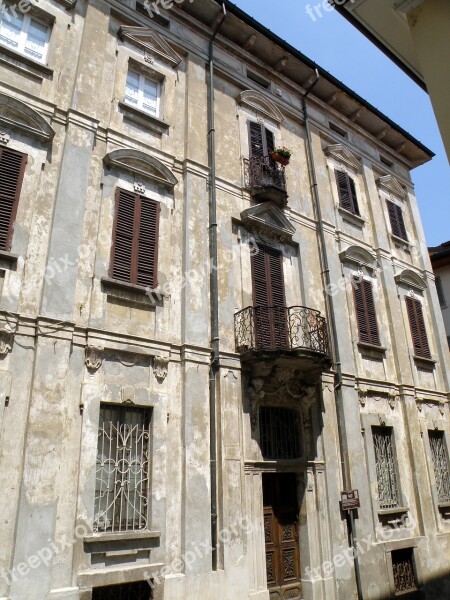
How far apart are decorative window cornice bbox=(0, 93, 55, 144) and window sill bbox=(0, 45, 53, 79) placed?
3.06 ft

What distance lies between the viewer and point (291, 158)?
14.5m

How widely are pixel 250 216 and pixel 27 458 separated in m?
7.49

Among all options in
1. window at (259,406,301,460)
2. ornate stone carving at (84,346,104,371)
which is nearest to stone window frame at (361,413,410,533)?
window at (259,406,301,460)

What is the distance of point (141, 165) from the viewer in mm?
10531

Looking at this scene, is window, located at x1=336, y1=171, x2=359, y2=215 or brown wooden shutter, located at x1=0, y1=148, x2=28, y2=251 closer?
brown wooden shutter, located at x1=0, y1=148, x2=28, y2=251

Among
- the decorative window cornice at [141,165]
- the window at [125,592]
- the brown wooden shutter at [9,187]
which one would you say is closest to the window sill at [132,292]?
the brown wooden shutter at [9,187]

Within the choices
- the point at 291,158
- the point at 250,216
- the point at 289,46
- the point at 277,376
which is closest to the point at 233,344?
the point at 277,376

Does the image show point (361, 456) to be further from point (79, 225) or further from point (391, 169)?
point (391, 169)

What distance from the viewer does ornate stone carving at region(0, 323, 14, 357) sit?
7593mm

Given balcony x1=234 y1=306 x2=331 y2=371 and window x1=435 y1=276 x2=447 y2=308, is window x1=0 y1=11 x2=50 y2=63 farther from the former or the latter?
window x1=435 y1=276 x2=447 y2=308

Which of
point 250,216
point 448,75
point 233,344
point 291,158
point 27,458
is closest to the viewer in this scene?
point 448,75

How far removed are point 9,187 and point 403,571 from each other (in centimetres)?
1277

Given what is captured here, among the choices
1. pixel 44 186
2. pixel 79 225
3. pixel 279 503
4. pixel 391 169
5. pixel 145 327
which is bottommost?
pixel 279 503

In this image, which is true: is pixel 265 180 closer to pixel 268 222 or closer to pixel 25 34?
pixel 268 222
